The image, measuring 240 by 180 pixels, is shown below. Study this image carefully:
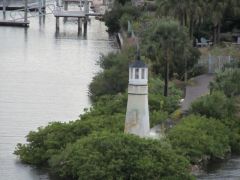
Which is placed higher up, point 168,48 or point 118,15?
point 168,48

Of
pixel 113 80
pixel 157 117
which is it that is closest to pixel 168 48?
pixel 113 80

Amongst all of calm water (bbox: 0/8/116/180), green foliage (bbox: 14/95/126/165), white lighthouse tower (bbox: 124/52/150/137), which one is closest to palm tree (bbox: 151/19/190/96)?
calm water (bbox: 0/8/116/180)

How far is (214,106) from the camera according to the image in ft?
134

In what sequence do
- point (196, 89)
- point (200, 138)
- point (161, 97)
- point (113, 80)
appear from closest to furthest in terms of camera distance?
point (200, 138) → point (161, 97) → point (196, 89) → point (113, 80)

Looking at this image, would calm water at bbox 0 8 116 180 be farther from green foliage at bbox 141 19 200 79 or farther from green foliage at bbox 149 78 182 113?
green foliage at bbox 141 19 200 79

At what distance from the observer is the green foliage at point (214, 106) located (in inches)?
1607

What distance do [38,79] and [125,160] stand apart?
110 ft

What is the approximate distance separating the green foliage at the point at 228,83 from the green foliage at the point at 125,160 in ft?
42.6

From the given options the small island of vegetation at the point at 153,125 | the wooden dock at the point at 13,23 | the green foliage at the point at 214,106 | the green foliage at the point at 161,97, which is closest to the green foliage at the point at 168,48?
the small island of vegetation at the point at 153,125

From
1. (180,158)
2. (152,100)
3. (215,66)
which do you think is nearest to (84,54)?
(215,66)

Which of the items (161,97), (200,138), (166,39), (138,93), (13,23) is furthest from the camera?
(13,23)

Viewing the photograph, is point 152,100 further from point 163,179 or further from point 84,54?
point 84,54

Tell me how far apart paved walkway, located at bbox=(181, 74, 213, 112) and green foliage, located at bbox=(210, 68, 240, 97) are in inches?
61.6

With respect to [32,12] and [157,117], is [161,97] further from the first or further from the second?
[32,12]
